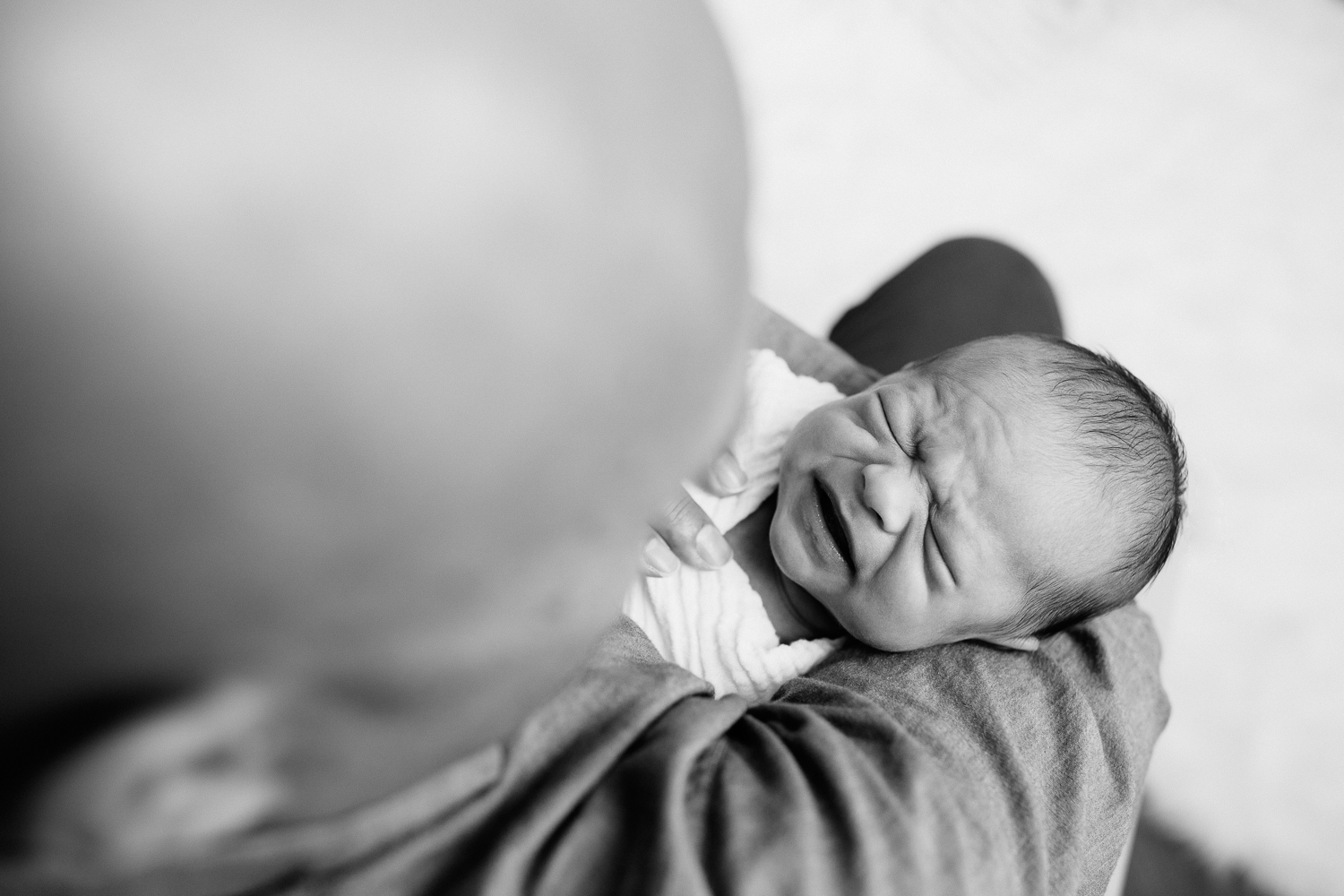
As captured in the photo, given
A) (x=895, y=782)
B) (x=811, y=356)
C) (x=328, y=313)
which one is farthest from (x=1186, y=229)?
(x=328, y=313)

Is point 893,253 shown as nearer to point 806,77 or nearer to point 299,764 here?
point 806,77

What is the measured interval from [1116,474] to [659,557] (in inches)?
13.6

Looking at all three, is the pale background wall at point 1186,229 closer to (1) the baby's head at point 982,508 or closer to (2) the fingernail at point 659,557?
(1) the baby's head at point 982,508

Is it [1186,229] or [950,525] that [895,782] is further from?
[1186,229]

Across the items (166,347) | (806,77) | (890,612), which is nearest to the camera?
(166,347)

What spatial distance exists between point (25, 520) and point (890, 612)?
1.99 ft

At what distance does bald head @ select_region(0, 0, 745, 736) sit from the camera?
0.67 ft

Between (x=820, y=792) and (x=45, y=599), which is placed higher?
(x=45, y=599)

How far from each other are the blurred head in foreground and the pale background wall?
3.60ft

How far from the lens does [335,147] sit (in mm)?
208

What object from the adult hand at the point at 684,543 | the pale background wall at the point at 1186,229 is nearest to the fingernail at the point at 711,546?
the adult hand at the point at 684,543

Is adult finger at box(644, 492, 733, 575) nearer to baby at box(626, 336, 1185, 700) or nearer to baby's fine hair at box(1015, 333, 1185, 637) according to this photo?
baby at box(626, 336, 1185, 700)

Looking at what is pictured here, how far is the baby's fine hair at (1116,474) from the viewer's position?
76 centimetres

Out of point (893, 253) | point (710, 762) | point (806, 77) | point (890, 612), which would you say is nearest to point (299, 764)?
point (710, 762)
